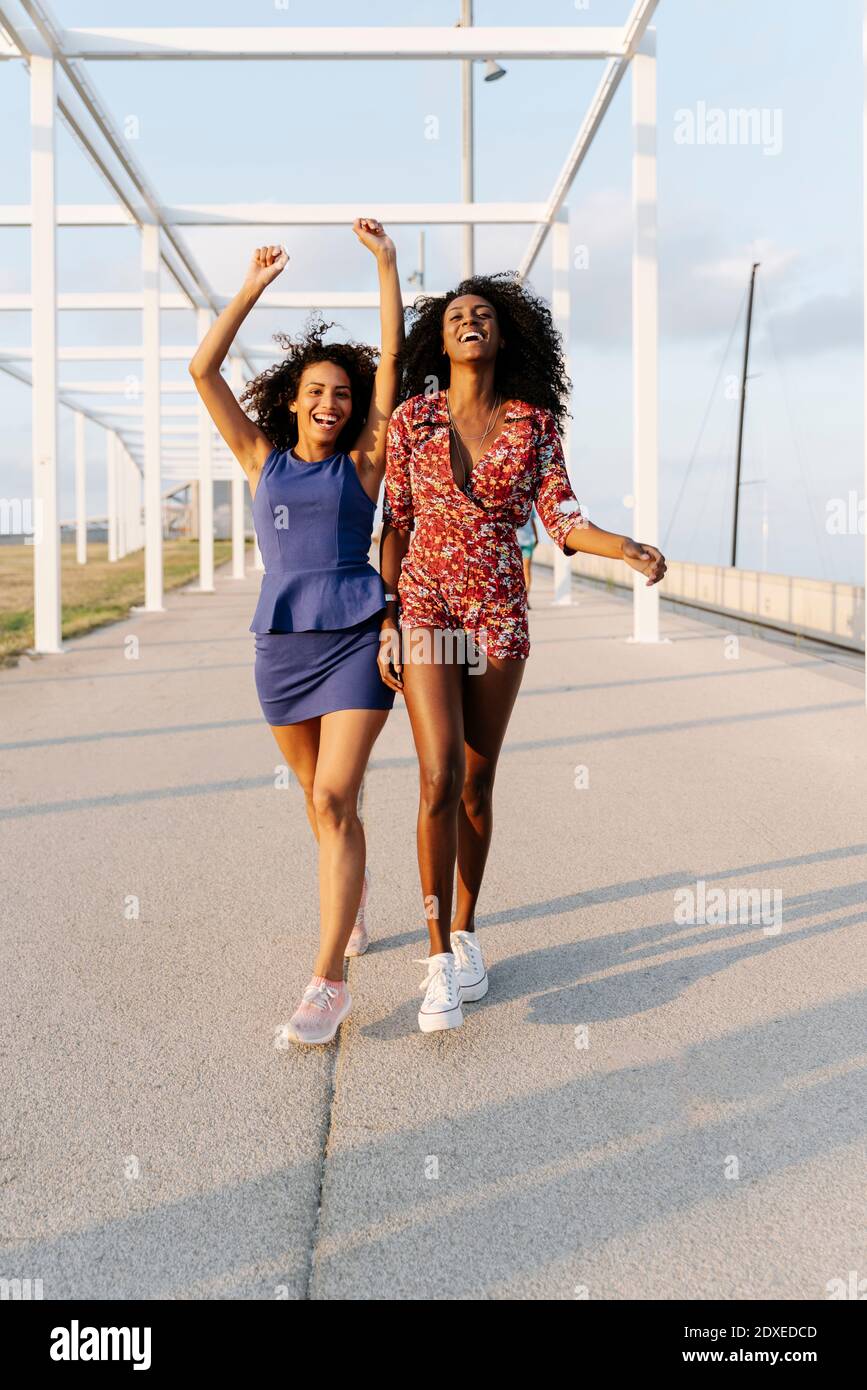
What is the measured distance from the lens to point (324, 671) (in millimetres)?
3771

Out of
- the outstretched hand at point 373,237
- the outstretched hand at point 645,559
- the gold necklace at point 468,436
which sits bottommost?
the outstretched hand at point 645,559

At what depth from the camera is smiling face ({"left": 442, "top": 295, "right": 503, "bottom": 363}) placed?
12.6ft

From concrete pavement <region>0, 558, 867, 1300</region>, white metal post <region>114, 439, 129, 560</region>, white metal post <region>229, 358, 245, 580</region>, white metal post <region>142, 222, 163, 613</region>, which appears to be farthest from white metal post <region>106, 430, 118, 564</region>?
concrete pavement <region>0, 558, 867, 1300</region>

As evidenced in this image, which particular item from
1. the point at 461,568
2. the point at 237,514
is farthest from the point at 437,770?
the point at 237,514

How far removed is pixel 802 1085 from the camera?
3197mm

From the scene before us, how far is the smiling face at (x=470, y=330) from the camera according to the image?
386 cm

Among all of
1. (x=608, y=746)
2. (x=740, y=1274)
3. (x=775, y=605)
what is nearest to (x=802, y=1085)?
(x=740, y=1274)

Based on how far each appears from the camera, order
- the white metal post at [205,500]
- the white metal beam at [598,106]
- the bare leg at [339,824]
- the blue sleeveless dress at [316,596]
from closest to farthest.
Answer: the bare leg at [339,824] < the blue sleeveless dress at [316,596] < the white metal beam at [598,106] < the white metal post at [205,500]

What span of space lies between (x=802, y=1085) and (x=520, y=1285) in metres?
1.14

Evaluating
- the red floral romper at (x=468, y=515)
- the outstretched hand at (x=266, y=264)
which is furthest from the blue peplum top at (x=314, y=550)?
the outstretched hand at (x=266, y=264)

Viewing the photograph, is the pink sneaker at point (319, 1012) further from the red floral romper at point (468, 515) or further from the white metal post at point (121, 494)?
the white metal post at point (121, 494)
